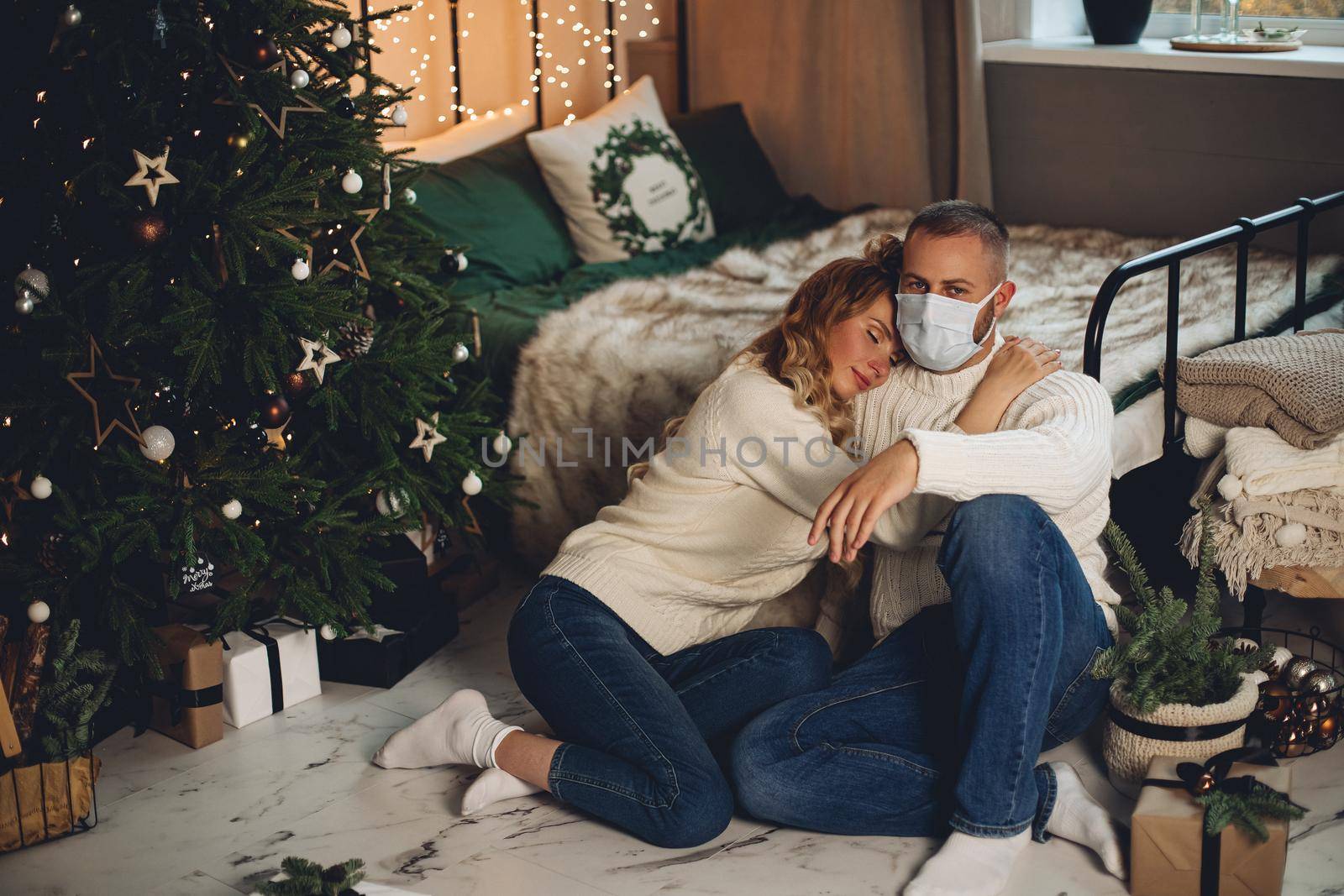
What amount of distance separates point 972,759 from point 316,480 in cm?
107

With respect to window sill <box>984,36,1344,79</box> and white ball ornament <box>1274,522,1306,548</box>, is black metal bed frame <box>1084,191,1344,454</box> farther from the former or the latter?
window sill <box>984,36,1344,79</box>

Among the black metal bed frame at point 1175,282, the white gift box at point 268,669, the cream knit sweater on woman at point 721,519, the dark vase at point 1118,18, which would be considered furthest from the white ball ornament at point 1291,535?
the dark vase at point 1118,18

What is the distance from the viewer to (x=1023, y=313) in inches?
102

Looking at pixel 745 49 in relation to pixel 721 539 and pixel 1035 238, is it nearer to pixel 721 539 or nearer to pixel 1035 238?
pixel 1035 238

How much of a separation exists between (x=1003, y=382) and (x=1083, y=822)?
0.59 metres

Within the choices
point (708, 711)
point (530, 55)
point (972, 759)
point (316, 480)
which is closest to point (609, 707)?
point (708, 711)

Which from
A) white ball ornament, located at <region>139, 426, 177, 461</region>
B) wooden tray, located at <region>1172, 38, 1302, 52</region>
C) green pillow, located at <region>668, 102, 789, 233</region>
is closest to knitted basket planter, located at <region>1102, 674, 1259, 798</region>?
white ball ornament, located at <region>139, 426, 177, 461</region>

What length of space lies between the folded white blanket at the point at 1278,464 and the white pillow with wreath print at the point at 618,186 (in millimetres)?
1590

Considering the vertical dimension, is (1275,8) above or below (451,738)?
above

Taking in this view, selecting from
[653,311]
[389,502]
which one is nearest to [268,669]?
[389,502]

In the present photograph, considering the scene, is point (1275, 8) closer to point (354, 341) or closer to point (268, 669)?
point (354, 341)

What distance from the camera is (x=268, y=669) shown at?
216 centimetres

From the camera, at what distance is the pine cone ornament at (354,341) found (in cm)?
213

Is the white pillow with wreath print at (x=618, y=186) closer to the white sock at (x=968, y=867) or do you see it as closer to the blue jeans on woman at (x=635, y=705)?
the blue jeans on woman at (x=635, y=705)
